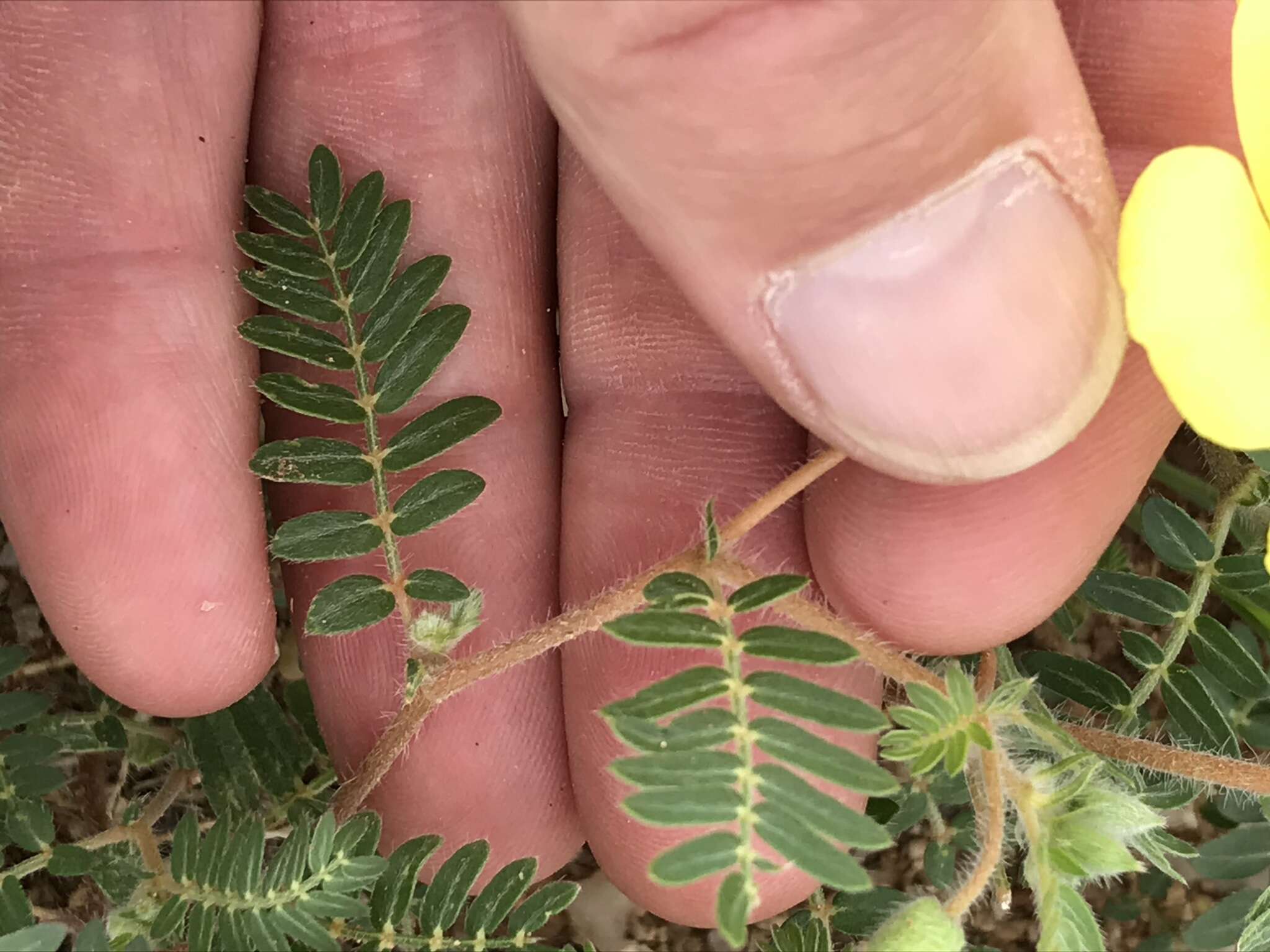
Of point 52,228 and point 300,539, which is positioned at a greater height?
point 52,228

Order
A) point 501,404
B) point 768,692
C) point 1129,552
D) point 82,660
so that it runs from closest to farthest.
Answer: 1. point 768,692
2. point 82,660
3. point 501,404
4. point 1129,552

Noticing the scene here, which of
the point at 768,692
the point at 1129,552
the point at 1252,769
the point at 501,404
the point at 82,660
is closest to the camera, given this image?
the point at 768,692

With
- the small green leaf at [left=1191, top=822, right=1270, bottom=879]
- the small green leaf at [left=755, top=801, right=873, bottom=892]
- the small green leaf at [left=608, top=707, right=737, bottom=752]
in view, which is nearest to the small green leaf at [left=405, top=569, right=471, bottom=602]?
the small green leaf at [left=608, top=707, right=737, bottom=752]

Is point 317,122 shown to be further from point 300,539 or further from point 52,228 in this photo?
Result: point 300,539

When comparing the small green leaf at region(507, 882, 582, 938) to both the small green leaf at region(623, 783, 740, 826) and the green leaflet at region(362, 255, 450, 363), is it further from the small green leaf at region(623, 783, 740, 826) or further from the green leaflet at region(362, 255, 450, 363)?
the green leaflet at region(362, 255, 450, 363)

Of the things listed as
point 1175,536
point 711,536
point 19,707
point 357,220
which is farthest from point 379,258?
point 1175,536

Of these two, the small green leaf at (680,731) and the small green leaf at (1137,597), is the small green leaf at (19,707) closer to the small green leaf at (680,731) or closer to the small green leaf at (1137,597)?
the small green leaf at (680,731)

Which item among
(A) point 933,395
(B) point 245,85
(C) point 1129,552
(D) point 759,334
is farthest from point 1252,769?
(B) point 245,85

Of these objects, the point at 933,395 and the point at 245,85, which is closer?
the point at 933,395
